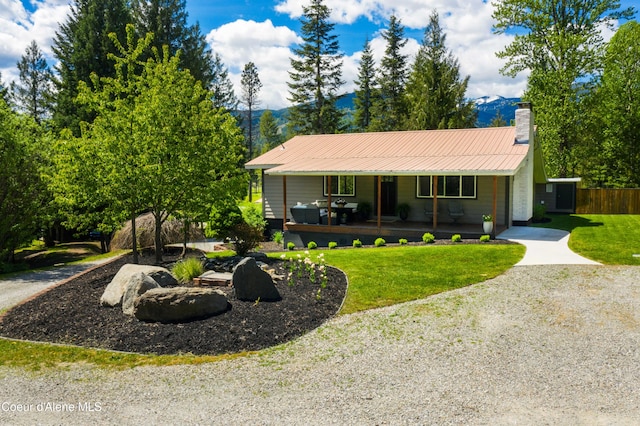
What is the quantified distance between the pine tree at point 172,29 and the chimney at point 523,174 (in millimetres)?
20685

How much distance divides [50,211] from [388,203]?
12.4 metres

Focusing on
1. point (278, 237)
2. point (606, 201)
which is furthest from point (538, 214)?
point (278, 237)

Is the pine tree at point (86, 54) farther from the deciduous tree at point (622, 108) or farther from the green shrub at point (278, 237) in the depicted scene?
the deciduous tree at point (622, 108)

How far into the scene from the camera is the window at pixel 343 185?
20.0m

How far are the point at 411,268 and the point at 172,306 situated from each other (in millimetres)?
5939

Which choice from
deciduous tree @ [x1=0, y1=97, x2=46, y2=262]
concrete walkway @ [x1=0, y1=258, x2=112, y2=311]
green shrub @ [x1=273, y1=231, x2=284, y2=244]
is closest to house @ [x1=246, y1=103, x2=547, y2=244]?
green shrub @ [x1=273, y1=231, x2=284, y2=244]

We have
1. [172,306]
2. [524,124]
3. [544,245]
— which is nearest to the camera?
[172,306]

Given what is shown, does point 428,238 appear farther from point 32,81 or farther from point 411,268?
point 32,81

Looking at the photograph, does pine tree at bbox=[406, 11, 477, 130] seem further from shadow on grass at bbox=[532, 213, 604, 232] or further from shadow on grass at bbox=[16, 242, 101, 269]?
shadow on grass at bbox=[16, 242, 101, 269]

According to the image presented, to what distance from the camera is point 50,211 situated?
16531 millimetres

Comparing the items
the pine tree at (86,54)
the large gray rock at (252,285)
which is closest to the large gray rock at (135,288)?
the large gray rock at (252,285)

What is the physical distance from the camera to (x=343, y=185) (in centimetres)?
2022

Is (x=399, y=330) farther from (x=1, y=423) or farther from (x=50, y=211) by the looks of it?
(x=50, y=211)

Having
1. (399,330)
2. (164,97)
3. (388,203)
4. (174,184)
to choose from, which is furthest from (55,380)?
(388,203)
